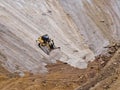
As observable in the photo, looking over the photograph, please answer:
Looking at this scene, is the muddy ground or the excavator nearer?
the muddy ground

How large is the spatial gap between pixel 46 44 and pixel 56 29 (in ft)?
4.93

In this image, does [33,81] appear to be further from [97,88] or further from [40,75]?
[97,88]

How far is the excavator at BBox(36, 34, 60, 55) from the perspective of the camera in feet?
67.9

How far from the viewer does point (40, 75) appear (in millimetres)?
19594

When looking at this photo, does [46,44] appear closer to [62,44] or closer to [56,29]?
[62,44]

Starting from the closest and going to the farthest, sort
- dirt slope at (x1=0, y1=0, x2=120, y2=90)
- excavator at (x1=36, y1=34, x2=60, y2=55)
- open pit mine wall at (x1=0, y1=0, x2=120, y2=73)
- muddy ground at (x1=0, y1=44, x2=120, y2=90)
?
muddy ground at (x1=0, y1=44, x2=120, y2=90), dirt slope at (x1=0, y1=0, x2=120, y2=90), open pit mine wall at (x1=0, y1=0, x2=120, y2=73), excavator at (x1=36, y1=34, x2=60, y2=55)

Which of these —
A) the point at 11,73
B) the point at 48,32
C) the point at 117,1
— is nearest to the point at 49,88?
the point at 11,73

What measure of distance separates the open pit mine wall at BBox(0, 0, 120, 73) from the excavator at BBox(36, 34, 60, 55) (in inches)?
9.4

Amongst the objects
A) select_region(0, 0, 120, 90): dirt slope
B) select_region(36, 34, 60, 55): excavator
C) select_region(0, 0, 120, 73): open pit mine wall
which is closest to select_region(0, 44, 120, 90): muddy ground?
select_region(0, 0, 120, 90): dirt slope

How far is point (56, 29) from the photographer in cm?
2191

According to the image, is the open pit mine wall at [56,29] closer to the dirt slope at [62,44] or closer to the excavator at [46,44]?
the dirt slope at [62,44]

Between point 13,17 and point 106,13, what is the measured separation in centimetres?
563

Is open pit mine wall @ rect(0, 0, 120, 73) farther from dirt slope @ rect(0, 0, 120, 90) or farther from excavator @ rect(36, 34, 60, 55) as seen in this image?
excavator @ rect(36, 34, 60, 55)

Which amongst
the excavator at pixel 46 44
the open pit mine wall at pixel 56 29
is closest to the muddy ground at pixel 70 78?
the open pit mine wall at pixel 56 29
